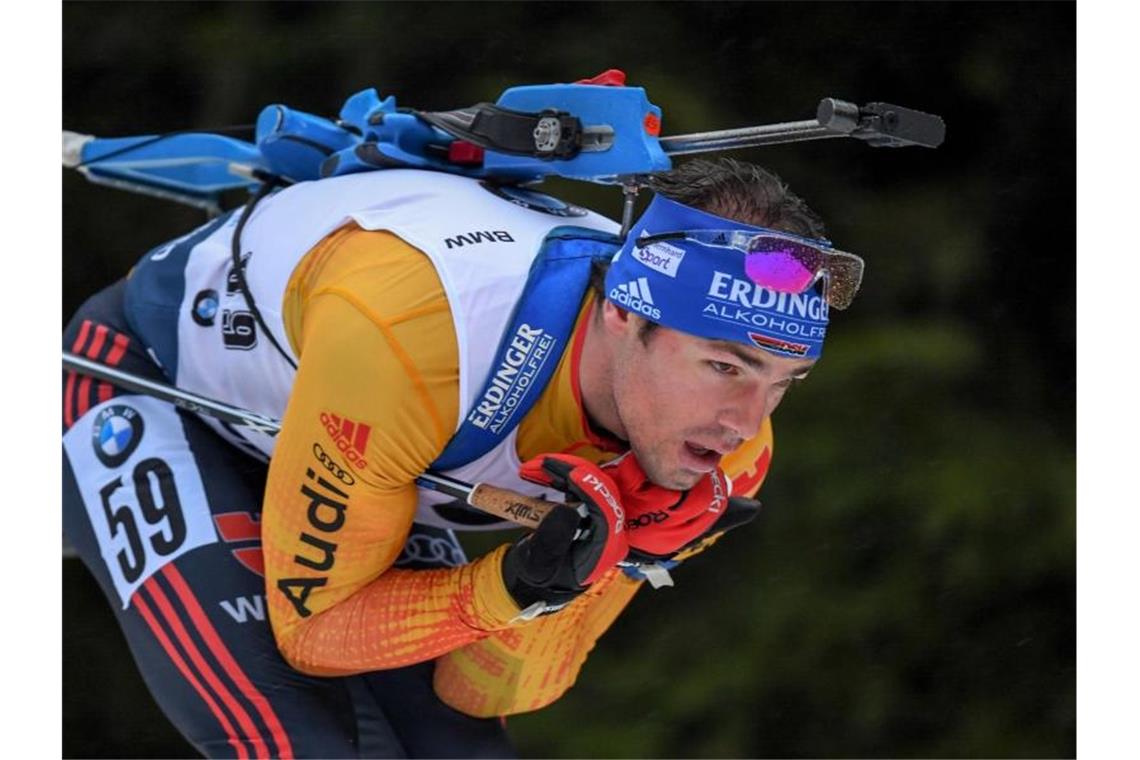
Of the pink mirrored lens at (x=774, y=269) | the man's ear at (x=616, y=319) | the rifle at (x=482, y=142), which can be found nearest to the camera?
the rifle at (x=482, y=142)

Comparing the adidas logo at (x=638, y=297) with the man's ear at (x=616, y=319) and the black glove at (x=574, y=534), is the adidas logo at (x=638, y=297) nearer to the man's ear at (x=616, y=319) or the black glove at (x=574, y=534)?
the man's ear at (x=616, y=319)

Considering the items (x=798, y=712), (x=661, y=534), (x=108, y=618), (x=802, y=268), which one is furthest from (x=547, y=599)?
(x=108, y=618)

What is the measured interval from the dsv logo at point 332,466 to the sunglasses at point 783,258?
1.63ft

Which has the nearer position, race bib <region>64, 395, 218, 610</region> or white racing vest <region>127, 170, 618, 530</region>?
white racing vest <region>127, 170, 618, 530</region>

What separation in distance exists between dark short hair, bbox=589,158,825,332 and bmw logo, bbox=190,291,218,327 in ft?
2.37

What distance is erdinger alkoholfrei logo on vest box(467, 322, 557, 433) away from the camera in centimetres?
203

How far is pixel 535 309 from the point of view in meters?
2.05

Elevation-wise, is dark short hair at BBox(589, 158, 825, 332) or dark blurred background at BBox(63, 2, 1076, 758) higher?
dark short hair at BBox(589, 158, 825, 332)

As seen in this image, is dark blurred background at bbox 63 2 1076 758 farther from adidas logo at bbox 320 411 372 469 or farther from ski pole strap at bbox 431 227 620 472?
adidas logo at bbox 320 411 372 469

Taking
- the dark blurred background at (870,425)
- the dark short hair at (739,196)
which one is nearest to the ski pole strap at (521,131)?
the dark short hair at (739,196)

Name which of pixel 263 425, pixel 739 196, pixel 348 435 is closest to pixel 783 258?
pixel 739 196

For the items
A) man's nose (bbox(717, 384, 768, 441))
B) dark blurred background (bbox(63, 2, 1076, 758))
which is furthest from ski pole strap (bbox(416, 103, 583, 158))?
dark blurred background (bbox(63, 2, 1076, 758))

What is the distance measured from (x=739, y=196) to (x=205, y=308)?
86 centimetres

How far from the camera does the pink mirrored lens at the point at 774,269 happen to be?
1891 mm
